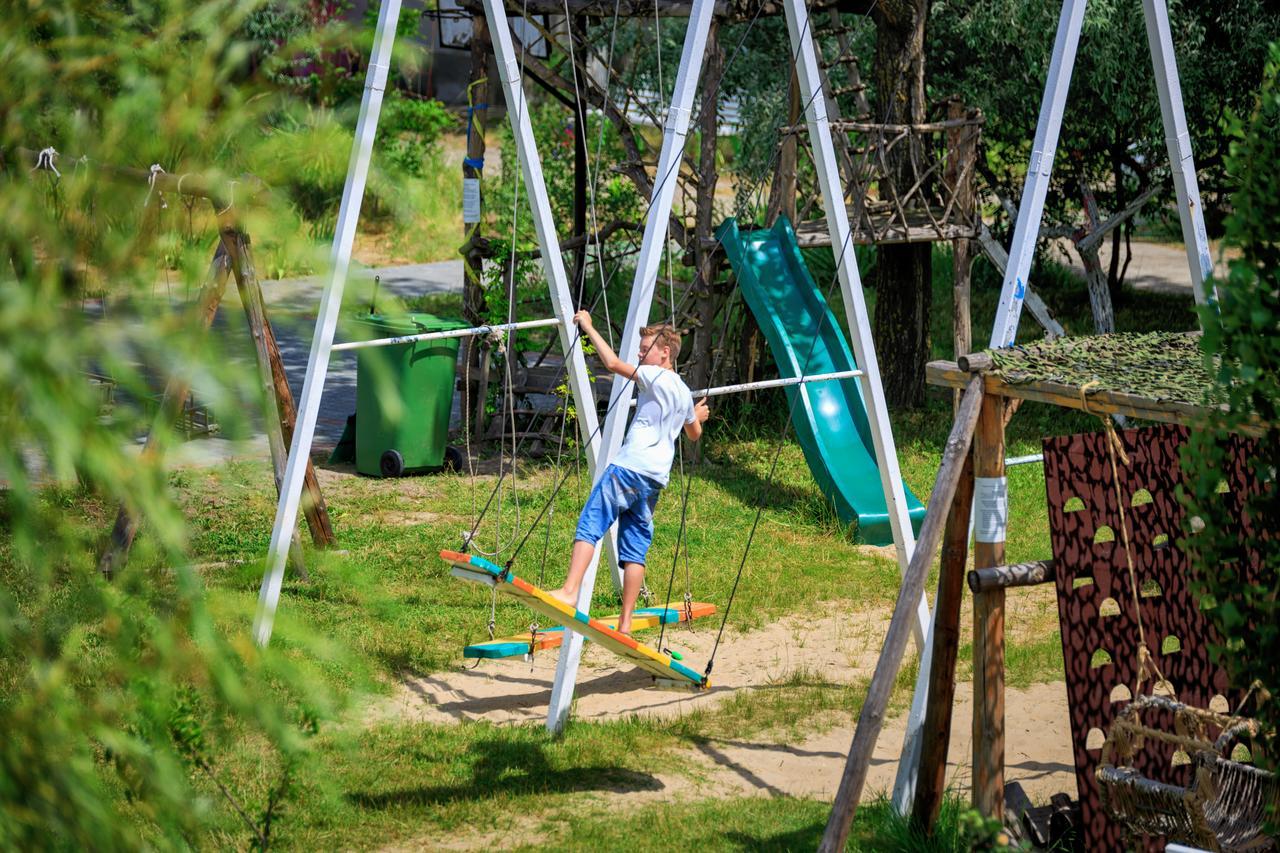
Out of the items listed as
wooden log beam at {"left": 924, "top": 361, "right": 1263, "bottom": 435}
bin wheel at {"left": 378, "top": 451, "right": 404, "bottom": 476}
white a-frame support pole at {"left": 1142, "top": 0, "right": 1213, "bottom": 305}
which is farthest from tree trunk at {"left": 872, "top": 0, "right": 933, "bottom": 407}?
wooden log beam at {"left": 924, "top": 361, "right": 1263, "bottom": 435}

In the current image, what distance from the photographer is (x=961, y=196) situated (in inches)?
427

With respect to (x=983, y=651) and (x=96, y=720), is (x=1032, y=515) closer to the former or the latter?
(x=983, y=651)

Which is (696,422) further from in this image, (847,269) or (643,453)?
(847,269)

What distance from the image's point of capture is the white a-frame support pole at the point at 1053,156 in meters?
5.86

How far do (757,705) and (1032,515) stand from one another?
3.83 meters

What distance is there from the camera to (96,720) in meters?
1.83

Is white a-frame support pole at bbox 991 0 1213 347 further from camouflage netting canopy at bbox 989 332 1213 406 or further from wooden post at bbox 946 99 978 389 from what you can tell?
wooden post at bbox 946 99 978 389

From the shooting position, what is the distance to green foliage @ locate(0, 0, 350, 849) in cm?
168

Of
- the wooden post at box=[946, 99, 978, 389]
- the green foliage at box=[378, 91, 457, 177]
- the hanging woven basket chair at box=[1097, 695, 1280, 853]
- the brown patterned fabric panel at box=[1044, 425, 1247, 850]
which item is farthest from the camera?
the green foliage at box=[378, 91, 457, 177]

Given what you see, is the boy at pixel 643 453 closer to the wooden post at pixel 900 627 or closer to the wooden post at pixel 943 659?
the wooden post at pixel 943 659

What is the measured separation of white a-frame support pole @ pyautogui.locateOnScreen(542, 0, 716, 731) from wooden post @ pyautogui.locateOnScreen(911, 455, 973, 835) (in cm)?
158

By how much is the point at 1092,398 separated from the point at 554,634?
3.19 metres

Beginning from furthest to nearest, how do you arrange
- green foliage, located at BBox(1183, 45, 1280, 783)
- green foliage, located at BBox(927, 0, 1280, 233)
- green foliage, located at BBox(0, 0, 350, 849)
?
green foliage, located at BBox(927, 0, 1280, 233)
green foliage, located at BBox(1183, 45, 1280, 783)
green foliage, located at BBox(0, 0, 350, 849)

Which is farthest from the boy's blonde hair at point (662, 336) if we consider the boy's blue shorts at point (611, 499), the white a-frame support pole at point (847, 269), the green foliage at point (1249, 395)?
the green foliage at point (1249, 395)
